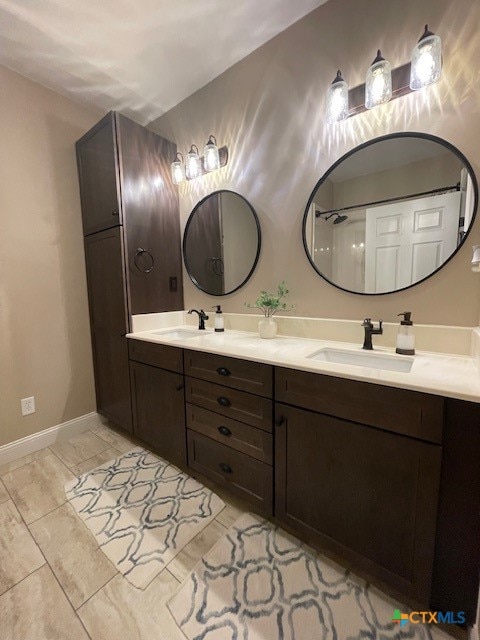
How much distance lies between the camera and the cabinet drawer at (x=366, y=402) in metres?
0.77

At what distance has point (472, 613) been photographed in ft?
2.57

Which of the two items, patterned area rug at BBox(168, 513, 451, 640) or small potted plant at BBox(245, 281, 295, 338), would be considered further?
small potted plant at BBox(245, 281, 295, 338)

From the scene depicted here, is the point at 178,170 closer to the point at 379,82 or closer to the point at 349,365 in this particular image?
the point at 379,82

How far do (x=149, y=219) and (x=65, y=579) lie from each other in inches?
75.7

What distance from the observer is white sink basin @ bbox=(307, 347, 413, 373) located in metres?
1.11

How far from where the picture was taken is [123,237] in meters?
1.71

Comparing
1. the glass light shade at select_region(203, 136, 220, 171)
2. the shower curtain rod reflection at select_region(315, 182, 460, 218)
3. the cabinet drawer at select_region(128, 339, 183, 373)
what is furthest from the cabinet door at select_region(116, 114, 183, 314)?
the shower curtain rod reflection at select_region(315, 182, 460, 218)

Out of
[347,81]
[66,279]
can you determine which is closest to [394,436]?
[347,81]

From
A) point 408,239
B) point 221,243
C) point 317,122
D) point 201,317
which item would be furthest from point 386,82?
point 201,317

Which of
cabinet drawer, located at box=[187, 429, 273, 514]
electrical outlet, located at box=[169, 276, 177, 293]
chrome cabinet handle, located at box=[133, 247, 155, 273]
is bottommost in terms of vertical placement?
cabinet drawer, located at box=[187, 429, 273, 514]

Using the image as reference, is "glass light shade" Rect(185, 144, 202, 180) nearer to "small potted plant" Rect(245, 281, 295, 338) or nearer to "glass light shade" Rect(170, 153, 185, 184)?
"glass light shade" Rect(170, 153, 185, 184)

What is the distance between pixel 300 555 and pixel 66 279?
220cm

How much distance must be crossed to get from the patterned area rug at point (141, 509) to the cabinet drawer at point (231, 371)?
2.15 feet

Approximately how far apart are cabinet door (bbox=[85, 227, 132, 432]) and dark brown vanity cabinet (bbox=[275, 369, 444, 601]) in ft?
4.08
